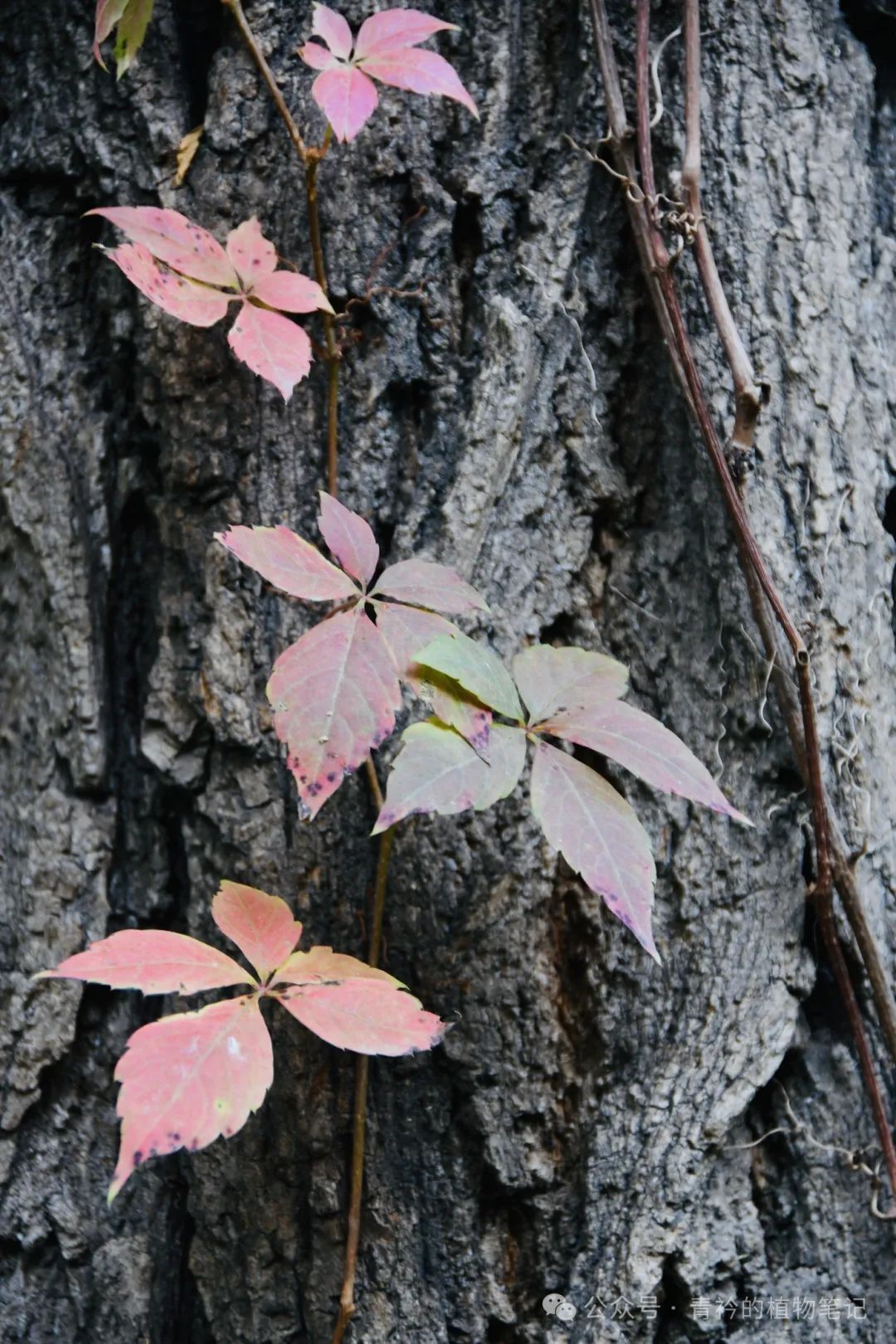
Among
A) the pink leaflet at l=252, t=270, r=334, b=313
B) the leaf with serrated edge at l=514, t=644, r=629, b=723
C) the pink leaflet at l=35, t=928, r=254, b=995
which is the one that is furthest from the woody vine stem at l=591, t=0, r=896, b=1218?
the pink leaflet at l=35, t=928, r=254, b=995

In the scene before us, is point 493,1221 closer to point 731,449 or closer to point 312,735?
point 312,735

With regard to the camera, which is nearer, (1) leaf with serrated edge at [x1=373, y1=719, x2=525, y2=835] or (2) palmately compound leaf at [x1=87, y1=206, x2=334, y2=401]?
(1) leaf with serrated edge at [x1=373, y1=719, x2=525, y2=835]

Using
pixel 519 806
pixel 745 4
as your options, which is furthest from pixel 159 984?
pixel 745 4

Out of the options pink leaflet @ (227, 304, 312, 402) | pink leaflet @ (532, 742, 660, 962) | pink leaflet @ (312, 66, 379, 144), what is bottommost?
pink leaflet @ (532, 742, 660, 962)

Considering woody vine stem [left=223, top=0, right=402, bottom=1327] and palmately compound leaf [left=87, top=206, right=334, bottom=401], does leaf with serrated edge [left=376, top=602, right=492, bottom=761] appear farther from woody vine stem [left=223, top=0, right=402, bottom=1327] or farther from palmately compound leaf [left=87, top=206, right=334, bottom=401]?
palmately compound leaf [left=87, top=206, right=334, bottom=401]

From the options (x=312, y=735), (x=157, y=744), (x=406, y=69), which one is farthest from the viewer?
(x=157, y=744)

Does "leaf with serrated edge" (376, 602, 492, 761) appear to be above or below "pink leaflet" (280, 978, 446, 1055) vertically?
above
